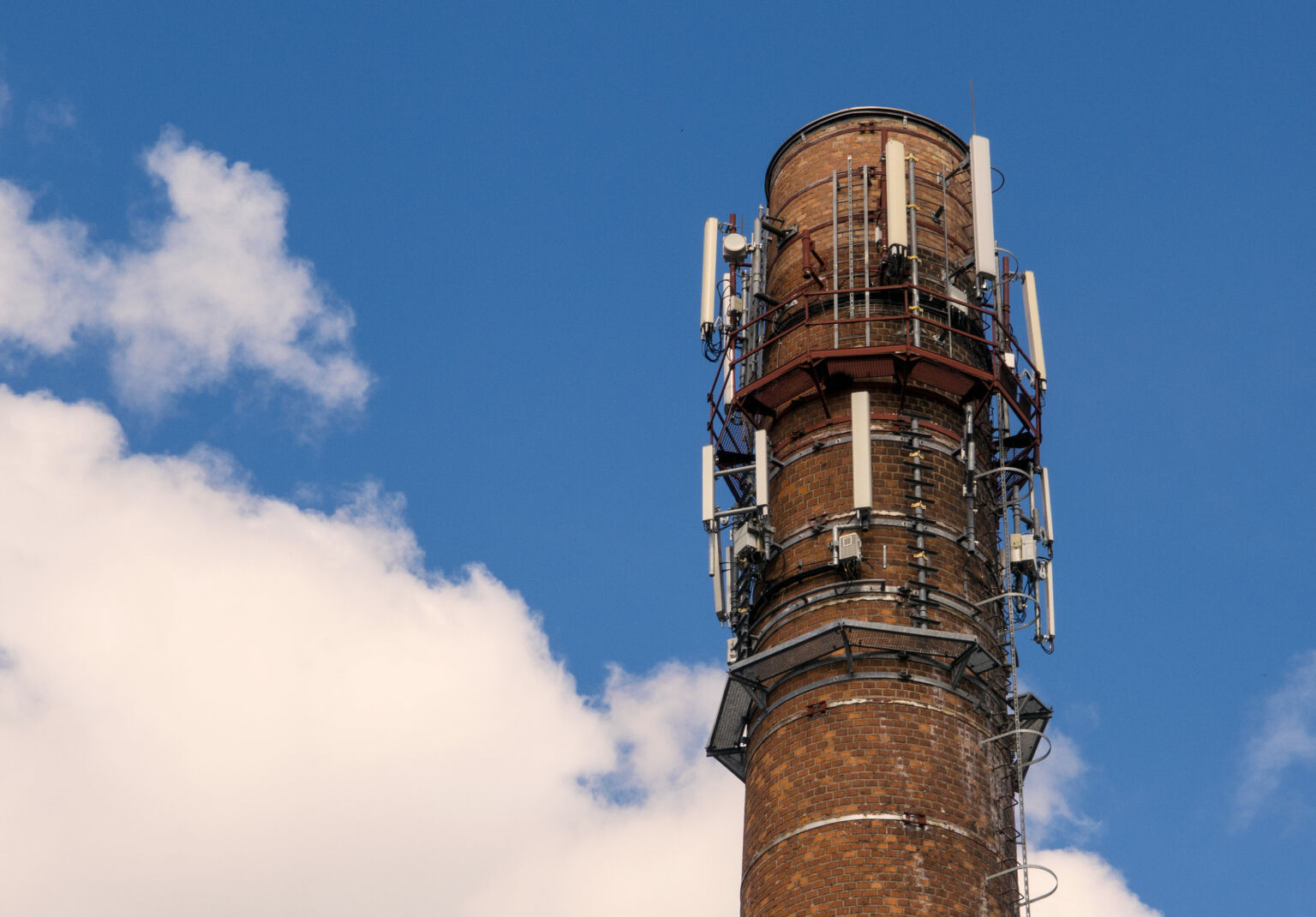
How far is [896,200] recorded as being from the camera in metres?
47.8

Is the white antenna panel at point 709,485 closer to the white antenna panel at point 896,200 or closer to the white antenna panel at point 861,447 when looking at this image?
the white antenna panel at point 861,447

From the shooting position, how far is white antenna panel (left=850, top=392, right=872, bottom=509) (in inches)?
1738

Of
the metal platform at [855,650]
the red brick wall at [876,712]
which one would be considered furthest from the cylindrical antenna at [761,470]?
the metal platform at [855,650]

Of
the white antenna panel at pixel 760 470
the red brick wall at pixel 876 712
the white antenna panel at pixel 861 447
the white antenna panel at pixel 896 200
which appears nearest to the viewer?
the red brick wall at pixel 876 712

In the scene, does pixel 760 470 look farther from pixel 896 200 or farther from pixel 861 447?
pixel 896 200

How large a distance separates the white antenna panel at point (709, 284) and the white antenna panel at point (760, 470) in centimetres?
457

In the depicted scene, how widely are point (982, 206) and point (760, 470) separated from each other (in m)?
9.08

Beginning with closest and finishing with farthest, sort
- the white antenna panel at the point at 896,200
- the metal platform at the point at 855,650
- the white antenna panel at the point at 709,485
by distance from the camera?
the metal platform at the point at 855,650
the white antenna panel at the point at 709,485
the white antenna panel at the point at 896,200

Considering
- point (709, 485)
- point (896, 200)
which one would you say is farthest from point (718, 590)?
point (896, 200)

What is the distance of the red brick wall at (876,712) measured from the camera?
40.3 metres

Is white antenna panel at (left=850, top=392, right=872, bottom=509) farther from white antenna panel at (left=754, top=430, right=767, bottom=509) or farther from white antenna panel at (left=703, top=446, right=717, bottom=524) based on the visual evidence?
white antenna panel at (left=703, top=446, right=717, bottom=524)

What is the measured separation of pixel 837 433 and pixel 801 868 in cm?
1067

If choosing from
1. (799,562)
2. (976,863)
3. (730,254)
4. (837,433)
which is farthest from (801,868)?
(730,254)

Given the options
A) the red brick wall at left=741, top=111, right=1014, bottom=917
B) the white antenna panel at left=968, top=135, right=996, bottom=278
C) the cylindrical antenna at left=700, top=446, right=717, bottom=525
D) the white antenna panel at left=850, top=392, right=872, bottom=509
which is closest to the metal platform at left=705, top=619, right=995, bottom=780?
the red brick wall at left=741, top=111, right=1014, bottom=917
